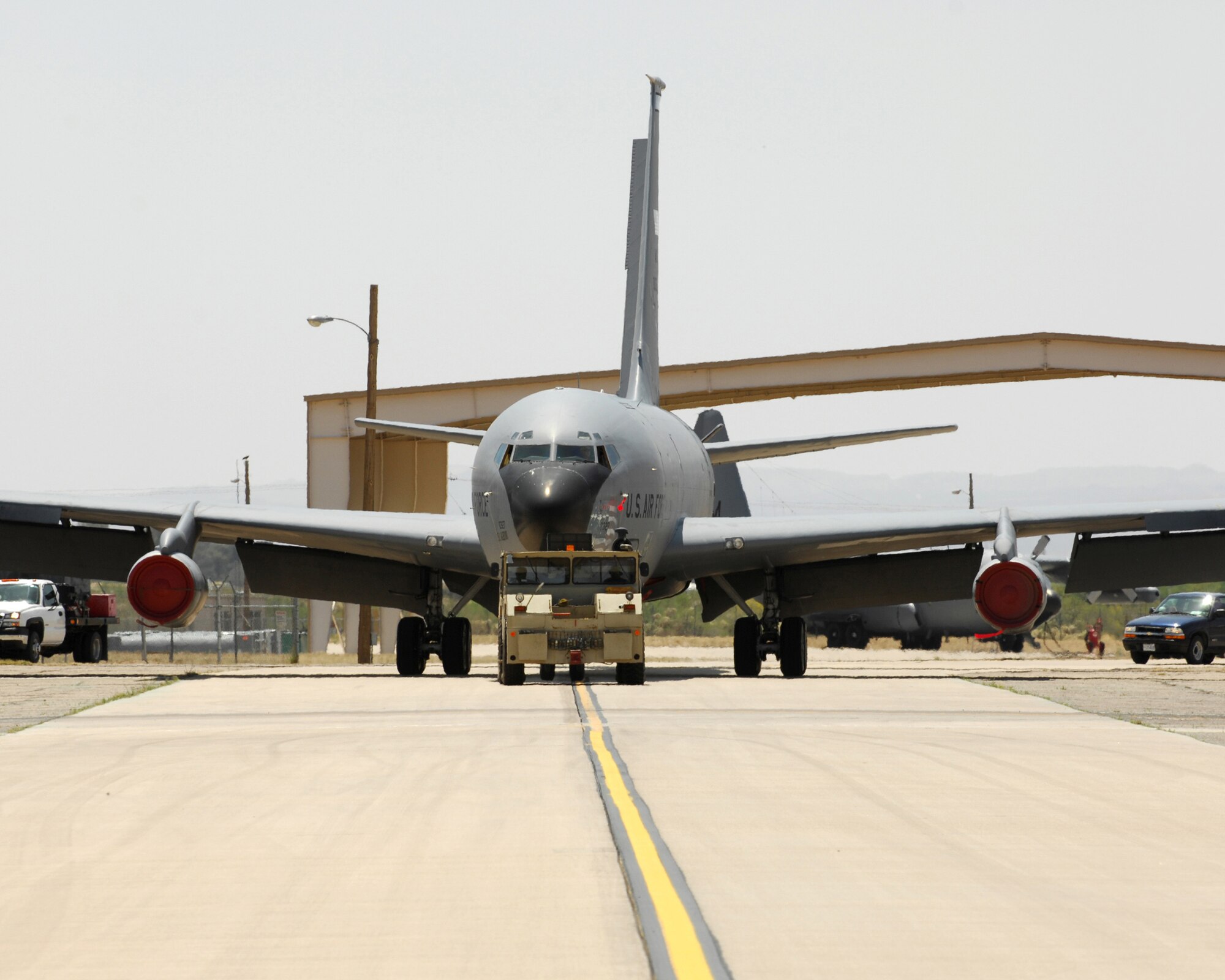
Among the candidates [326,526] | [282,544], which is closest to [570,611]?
[326,526]

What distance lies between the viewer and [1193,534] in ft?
102

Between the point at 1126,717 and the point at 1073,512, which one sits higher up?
the point at 1073,512

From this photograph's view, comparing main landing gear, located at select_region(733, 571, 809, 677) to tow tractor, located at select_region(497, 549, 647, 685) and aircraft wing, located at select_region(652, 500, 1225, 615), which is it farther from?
tow tractor, located at select_region(497, 549, 647, 685)

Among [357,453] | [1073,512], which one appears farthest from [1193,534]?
[357,453]

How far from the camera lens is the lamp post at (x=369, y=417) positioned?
44.4 meters

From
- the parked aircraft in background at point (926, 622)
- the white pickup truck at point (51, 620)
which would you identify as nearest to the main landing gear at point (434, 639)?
the white pickup truck at point (51, 620)

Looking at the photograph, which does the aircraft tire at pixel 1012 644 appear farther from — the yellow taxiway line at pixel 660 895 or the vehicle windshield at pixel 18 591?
the yellow taxiway line at pixel 660 895

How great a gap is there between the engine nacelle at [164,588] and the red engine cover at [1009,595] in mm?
12772

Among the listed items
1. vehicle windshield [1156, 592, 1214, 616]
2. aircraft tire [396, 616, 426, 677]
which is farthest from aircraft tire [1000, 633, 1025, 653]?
aircraft tire [396, 616, 426, 677]

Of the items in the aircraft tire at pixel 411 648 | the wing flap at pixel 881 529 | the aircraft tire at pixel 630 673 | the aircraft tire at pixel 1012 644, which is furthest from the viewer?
the aircraft tire at pixel 1012 644

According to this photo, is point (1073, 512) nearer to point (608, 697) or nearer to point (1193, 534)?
point (1193, 534)

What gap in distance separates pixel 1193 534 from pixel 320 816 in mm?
Result: 23427

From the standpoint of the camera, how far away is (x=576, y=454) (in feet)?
92.2

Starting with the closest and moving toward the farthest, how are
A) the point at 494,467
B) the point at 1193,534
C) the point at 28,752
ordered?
1. the point at 28,752
2. the point at 494,467
3. the point at 1193,534
